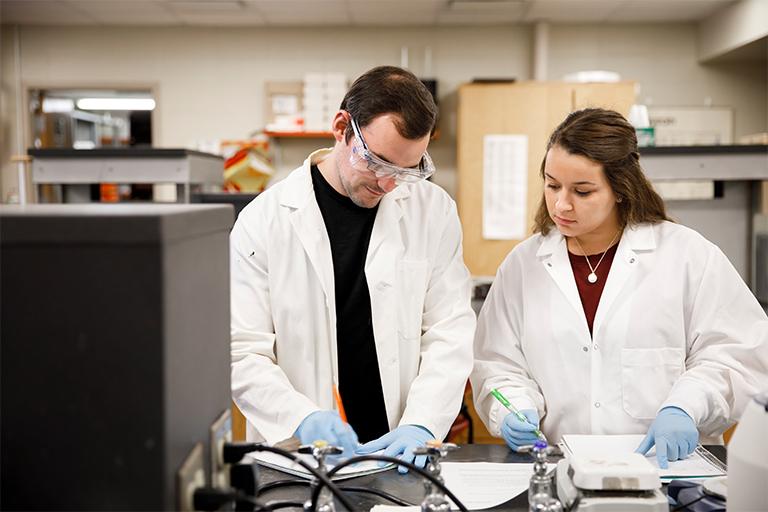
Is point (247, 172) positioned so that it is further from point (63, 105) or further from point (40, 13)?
point (63, 105)

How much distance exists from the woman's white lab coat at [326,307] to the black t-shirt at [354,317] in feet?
0.09

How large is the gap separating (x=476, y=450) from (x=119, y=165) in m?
2.69

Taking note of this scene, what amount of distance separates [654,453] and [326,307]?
2.41 ft

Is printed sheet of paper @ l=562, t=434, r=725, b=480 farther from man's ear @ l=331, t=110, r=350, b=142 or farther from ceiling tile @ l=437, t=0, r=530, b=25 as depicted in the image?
ceiling tile @ l=437, t=0, r=530, b=25

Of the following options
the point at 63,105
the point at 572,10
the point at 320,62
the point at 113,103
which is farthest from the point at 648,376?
the point at 63,105

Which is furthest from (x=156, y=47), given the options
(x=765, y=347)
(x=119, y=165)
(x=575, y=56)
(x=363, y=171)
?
(x=765, y=347)

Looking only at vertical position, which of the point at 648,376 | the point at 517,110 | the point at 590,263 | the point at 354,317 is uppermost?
the point at 517,110

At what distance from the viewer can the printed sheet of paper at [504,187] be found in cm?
572

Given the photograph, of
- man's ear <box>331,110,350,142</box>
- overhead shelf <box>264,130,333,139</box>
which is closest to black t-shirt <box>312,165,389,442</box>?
man's ear <box>331,110,350,142</box>

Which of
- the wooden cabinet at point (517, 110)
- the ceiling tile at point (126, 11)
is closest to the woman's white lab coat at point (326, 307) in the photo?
the wooden cabinet at point (517, 110)

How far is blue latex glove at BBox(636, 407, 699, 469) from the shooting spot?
4.35 ft

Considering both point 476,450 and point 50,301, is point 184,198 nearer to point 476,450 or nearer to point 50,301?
point 476,450

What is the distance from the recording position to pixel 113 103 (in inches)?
313

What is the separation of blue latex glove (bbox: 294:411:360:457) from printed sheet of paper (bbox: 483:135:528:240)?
454cm
